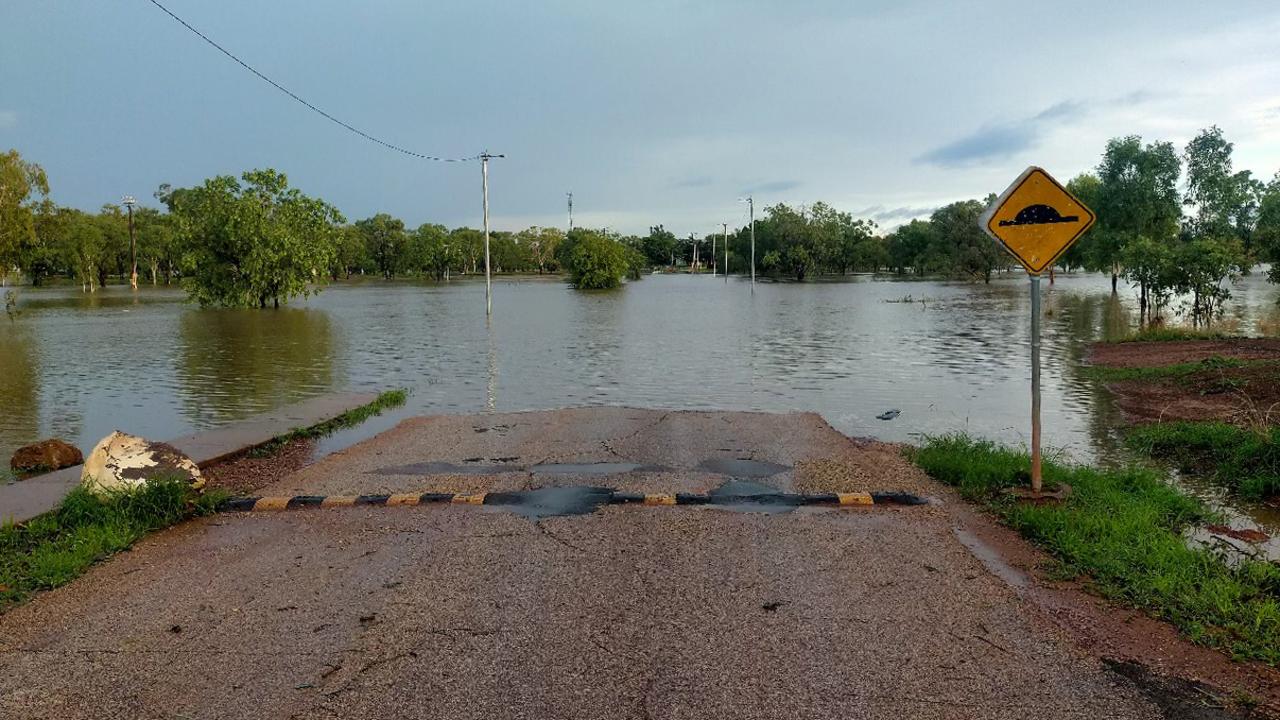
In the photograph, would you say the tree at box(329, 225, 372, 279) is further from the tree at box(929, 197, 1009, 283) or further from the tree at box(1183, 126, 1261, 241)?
the tree at box(1183, 126, 1261, 241)

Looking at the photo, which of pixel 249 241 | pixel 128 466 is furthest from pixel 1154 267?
pixel 249 241

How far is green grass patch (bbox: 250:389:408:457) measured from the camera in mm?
11117

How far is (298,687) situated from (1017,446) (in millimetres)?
9915

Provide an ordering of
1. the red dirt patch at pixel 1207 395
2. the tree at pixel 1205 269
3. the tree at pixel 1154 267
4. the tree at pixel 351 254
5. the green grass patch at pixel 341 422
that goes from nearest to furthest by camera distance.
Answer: the green grass patch at pixel 341 422 → the red dirt patch at pixel 1207 395 → the tree at pixel 1205 269 → the tree at pixel 1154 267 → the tree at pixel 351 254

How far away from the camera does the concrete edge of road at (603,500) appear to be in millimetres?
7684

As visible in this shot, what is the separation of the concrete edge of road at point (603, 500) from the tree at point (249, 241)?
46.7 m

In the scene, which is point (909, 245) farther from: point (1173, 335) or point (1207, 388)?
point (1207, 388)

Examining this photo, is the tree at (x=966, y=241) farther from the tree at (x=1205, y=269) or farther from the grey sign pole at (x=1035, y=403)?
the grey sign pole at (x=1035, y=403)

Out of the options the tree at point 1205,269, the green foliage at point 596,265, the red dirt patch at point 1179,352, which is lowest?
the red dirt patch at point 1179,352

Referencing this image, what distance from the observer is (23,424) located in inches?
562

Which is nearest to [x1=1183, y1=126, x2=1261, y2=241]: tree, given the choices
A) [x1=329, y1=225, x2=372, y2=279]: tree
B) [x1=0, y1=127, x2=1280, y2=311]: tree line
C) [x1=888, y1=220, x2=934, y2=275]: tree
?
[x1=0, y1=127, x2=1280, y2=311]: tree line

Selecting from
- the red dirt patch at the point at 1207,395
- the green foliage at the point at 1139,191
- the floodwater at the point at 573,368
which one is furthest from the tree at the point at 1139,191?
the red dirt patch at the point at 1207,395

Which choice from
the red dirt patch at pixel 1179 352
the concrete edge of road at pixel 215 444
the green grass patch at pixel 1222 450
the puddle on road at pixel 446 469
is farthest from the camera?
the red dirt patch at pixel 1179 352

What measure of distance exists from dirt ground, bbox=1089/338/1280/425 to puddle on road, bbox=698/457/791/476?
5230 mm
